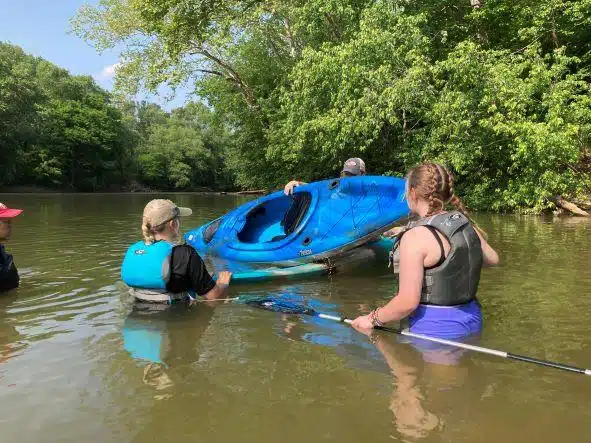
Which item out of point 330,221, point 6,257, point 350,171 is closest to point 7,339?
point 6,257

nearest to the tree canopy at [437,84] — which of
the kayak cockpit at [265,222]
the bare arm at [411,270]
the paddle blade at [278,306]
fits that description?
the kayak cockpit at [265,222]

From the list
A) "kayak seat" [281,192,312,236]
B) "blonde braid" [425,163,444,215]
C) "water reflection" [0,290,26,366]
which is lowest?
"water reflection" [0,290,26,366]

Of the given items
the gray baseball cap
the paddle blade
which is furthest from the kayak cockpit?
the paddle blade

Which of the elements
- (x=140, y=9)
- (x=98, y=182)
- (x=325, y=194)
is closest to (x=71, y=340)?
(x=325, y=194)

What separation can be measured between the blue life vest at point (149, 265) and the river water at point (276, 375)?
14.1 inches

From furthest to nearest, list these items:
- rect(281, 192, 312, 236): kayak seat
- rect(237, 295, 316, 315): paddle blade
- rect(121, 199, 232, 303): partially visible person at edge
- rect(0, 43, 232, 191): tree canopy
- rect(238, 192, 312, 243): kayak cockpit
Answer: rect(0, 43, 232, 191): tree canopy
rect(238, 192, 312, 243): kayak cockpit
rect(281, 192, 312, 236): kayak seat
rect(237, 295, 316, 315): paddle blade
rect(121, 199, 232, 303): partially visible person at edge

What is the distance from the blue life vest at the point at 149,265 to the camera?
4.59 meters

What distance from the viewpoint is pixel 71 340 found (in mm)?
4336

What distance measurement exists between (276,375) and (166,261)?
1645 millimetres

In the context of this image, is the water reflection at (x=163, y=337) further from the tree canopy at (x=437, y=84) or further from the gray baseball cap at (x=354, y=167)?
the tree canopy at (x=437, y=84)

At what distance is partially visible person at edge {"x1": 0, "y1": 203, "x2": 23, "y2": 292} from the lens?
549cm

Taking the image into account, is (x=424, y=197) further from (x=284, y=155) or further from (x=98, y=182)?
(x=98, y=182)

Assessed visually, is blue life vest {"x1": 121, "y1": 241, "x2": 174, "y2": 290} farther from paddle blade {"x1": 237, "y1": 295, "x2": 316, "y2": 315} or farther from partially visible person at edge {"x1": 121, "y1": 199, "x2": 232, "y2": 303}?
paddle blade {"x1": 237, "y1": 295, "x2": 316, "y2": 315}

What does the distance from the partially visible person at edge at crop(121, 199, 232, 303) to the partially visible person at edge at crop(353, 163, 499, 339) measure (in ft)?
6.05
